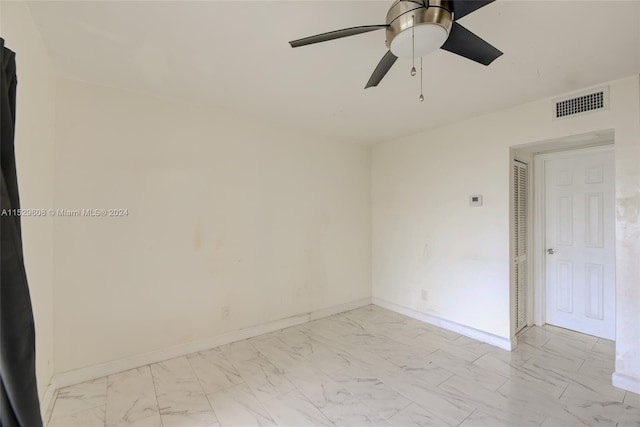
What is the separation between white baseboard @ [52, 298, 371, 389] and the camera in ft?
7.55

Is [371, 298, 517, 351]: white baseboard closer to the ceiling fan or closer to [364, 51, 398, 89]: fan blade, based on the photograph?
the ceiling fan

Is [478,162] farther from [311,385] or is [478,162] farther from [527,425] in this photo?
[311,385]

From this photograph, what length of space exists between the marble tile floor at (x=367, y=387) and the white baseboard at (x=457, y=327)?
0.11 m

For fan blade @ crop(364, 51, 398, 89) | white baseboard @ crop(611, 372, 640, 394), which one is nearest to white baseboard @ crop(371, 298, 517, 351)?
white baseboard @ crop(611, 372, 640, 394)

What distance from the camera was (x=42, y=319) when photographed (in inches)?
76.4

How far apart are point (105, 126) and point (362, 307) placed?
12.6ft

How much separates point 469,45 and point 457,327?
306 cm

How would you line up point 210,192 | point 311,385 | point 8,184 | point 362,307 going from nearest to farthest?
point 8,184 → point 311,385 → point 210,192 → point 362,307

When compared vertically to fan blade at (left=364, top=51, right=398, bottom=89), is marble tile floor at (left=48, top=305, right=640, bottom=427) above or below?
below

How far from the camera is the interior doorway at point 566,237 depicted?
3051 mm

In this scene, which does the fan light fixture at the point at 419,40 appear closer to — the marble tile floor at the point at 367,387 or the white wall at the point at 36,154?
the white wall at the point at 36,154

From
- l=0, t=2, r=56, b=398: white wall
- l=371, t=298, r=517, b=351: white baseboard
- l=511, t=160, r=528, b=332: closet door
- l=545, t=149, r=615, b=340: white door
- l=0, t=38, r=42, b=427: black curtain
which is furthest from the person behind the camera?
l=511, t=160, r=528, b=332: closet door

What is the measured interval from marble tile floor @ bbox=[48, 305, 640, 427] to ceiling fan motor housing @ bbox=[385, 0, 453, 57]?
7.71 ft

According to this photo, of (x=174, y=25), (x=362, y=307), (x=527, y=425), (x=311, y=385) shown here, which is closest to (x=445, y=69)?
(x=174, y=25)
